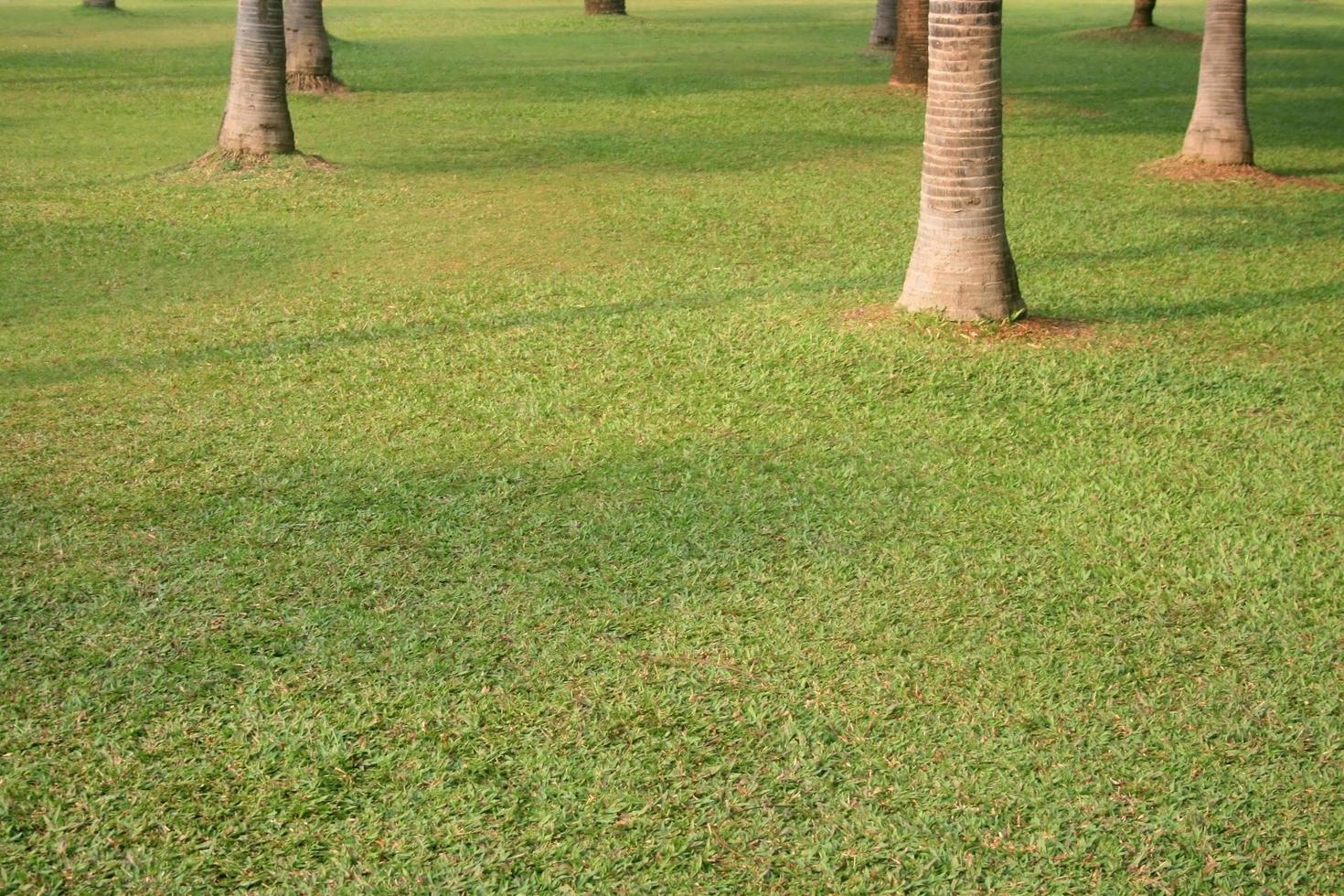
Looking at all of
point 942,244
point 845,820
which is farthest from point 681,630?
point 942,244

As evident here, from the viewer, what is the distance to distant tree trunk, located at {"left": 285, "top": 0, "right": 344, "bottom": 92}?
18.7m

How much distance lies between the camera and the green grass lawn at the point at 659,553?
3.63m

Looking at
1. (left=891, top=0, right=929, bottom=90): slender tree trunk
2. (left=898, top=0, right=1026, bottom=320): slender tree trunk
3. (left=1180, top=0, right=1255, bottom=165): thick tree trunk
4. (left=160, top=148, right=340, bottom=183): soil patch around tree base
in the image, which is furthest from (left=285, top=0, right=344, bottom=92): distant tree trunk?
(left=898, top=0, right=1026, bottom=320): slender tree trunk

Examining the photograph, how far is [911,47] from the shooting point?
19406mm

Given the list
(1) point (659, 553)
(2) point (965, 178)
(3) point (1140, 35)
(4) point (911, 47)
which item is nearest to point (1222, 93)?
(2) point (965, 178)

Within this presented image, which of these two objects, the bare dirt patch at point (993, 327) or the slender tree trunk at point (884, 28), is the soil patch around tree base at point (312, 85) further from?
the bare dirt patch at point (993, 327)

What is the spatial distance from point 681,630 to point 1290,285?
19.6 feet

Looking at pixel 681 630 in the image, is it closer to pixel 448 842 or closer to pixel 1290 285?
pixel 448 842

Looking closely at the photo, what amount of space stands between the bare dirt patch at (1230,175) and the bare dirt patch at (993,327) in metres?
5.56

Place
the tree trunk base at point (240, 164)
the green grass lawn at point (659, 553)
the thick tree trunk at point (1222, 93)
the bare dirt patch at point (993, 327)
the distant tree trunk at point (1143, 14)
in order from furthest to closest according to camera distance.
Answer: the distant tree trunk at point (1143, 14), the tree trunk base at point (240, 164), the thick tree trunk at point (1222, 93), the bare dirt patch at point (993, 327), the green grass lawn at point (659, 553)

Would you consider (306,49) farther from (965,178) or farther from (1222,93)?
(965,178)

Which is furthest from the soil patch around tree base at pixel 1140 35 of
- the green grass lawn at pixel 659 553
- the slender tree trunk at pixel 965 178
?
the slender tree trunk at pixel 965 178

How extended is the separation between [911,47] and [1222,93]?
719 cm

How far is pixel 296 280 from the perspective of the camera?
9.16 metres
